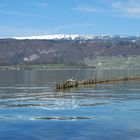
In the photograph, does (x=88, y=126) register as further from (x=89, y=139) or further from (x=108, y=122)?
(x=89, y=139)

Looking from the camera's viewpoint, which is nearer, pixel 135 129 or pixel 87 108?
pixel 135 129

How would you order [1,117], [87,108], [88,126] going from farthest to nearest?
[87,108] → [1,117] → [88,126]

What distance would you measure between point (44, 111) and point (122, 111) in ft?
35.5

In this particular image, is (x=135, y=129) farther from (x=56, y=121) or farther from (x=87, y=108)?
(x=87, y=108)

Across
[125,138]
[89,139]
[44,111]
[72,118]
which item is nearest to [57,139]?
[89,139]

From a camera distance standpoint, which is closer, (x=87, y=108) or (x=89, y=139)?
(x=89, y=139)

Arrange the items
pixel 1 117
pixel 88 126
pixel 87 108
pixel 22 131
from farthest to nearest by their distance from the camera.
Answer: pixel 87 108 < pixel 1 117 < pixel 88 126 < pixel 22 131

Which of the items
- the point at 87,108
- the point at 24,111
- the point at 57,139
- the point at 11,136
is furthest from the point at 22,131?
the point at 87,108

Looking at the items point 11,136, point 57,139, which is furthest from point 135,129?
point 11,136

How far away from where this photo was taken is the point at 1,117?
5281cm

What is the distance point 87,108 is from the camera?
209 feet

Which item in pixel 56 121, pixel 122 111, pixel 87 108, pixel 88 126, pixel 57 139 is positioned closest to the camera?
pixel 57 139

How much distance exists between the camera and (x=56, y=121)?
163 feet

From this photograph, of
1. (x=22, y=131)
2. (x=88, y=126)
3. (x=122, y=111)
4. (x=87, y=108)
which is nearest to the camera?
(x=22, y=131)
